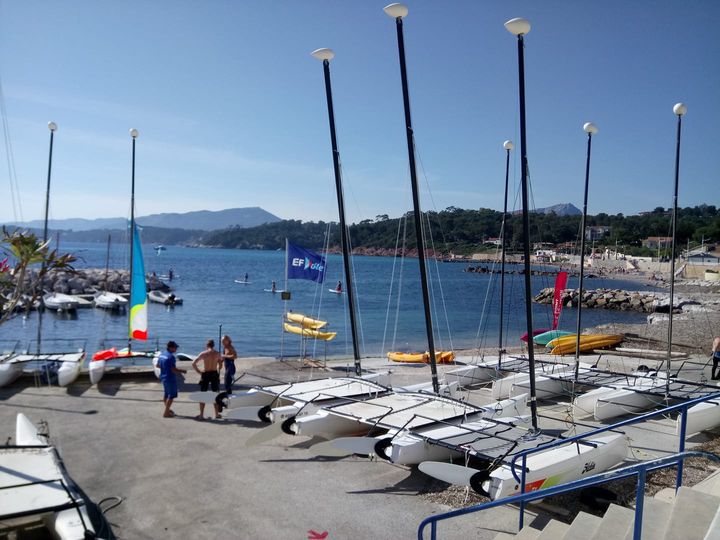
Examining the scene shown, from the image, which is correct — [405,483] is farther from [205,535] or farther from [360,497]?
[205,535]

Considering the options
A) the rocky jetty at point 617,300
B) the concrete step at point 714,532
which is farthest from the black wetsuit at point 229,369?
the rocky jetty at point 617,300

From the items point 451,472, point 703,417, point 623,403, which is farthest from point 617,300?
point 451,472

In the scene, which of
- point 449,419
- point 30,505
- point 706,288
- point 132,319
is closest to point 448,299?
point 706,288

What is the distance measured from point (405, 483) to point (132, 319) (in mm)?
11691

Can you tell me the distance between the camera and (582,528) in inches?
220

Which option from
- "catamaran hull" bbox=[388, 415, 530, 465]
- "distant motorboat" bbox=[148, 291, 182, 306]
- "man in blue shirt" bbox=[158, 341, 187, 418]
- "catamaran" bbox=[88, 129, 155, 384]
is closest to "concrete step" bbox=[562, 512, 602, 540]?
"catamaran hull" bbox=[388, 415, 530, 465]

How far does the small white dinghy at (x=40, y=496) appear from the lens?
18.9 feet

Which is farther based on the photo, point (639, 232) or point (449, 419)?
point (639, 232)

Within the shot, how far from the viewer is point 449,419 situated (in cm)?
1016

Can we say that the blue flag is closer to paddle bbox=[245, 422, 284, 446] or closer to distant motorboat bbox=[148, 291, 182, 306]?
paddle bbox=[245, 422, 284, 446]

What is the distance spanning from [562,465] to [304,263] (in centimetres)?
908

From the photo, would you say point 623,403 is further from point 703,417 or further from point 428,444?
point 428,444

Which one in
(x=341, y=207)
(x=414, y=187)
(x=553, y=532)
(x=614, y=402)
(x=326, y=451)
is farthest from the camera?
(x=341, y=207)

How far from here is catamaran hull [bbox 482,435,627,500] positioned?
7660 mm
